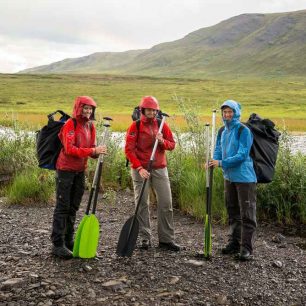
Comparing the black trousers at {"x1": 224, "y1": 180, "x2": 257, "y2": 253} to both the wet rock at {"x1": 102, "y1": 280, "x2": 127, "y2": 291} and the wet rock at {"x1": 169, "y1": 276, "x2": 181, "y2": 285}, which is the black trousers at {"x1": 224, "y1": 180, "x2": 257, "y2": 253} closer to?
the wet rock at {"x1": 169, "y1": 276, "x2": 181, "y2": 285}

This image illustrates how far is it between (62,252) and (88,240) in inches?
17.5

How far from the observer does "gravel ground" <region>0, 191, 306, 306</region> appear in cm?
589

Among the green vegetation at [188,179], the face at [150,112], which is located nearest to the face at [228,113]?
the face at [150,112]

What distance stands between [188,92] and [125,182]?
80.4 meters

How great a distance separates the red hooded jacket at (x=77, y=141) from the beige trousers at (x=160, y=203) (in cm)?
97

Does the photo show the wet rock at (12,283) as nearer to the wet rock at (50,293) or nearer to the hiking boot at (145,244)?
the wet rock at (50,293)

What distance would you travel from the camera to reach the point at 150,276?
655 centimetres

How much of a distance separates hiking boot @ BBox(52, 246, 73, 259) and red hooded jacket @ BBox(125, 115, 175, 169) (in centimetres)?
159

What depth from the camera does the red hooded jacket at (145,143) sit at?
735 centimetres

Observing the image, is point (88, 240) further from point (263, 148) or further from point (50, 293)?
point (263, 148)

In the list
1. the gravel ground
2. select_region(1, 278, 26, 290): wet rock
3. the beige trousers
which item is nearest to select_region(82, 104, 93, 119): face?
the beige trousers

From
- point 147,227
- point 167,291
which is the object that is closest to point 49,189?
point 147,227

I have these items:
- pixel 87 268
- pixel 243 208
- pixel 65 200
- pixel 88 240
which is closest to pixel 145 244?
pixel 88 240

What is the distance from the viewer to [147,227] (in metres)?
7.68
